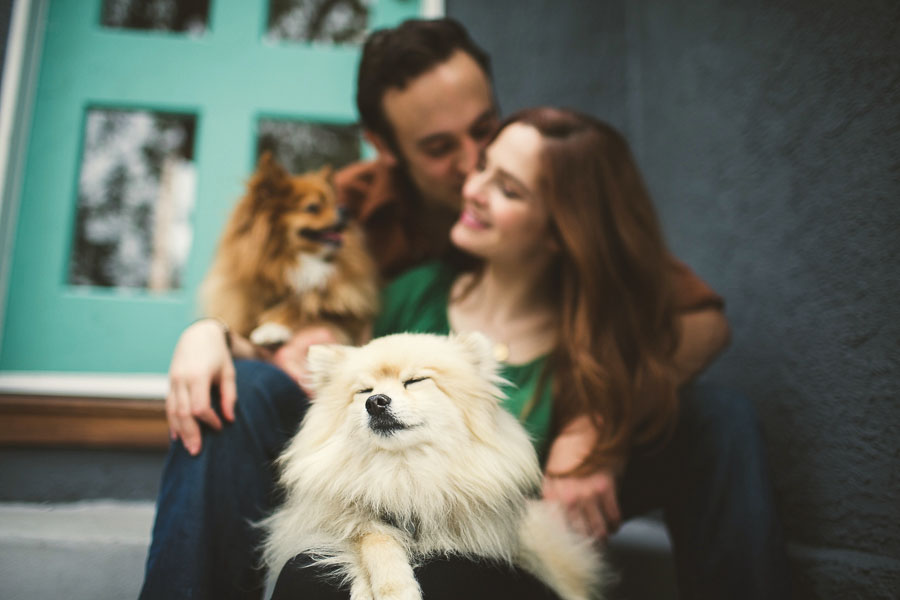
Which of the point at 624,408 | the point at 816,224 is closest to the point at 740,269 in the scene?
the point at 816,224

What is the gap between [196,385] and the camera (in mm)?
1090

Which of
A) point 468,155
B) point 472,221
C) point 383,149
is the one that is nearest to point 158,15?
point 383,149

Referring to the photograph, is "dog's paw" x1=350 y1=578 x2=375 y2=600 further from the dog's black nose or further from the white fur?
the white fur

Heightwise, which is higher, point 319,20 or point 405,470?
point 319,20

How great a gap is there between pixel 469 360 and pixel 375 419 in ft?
0.74

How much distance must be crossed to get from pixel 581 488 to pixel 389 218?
115 centimetres

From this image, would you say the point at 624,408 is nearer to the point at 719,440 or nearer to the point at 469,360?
the point at 719,440

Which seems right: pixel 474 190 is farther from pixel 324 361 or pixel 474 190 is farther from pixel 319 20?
pixel 319 20

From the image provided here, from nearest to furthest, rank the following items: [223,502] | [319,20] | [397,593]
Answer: [397,593] → [223,502] → [319,20]

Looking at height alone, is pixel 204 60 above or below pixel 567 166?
above

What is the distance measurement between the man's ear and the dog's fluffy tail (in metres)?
1.28

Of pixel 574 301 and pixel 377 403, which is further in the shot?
pixel 574 301

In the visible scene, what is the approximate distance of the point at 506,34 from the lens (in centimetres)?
252

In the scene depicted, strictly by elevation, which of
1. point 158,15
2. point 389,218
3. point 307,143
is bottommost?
point 389,218
